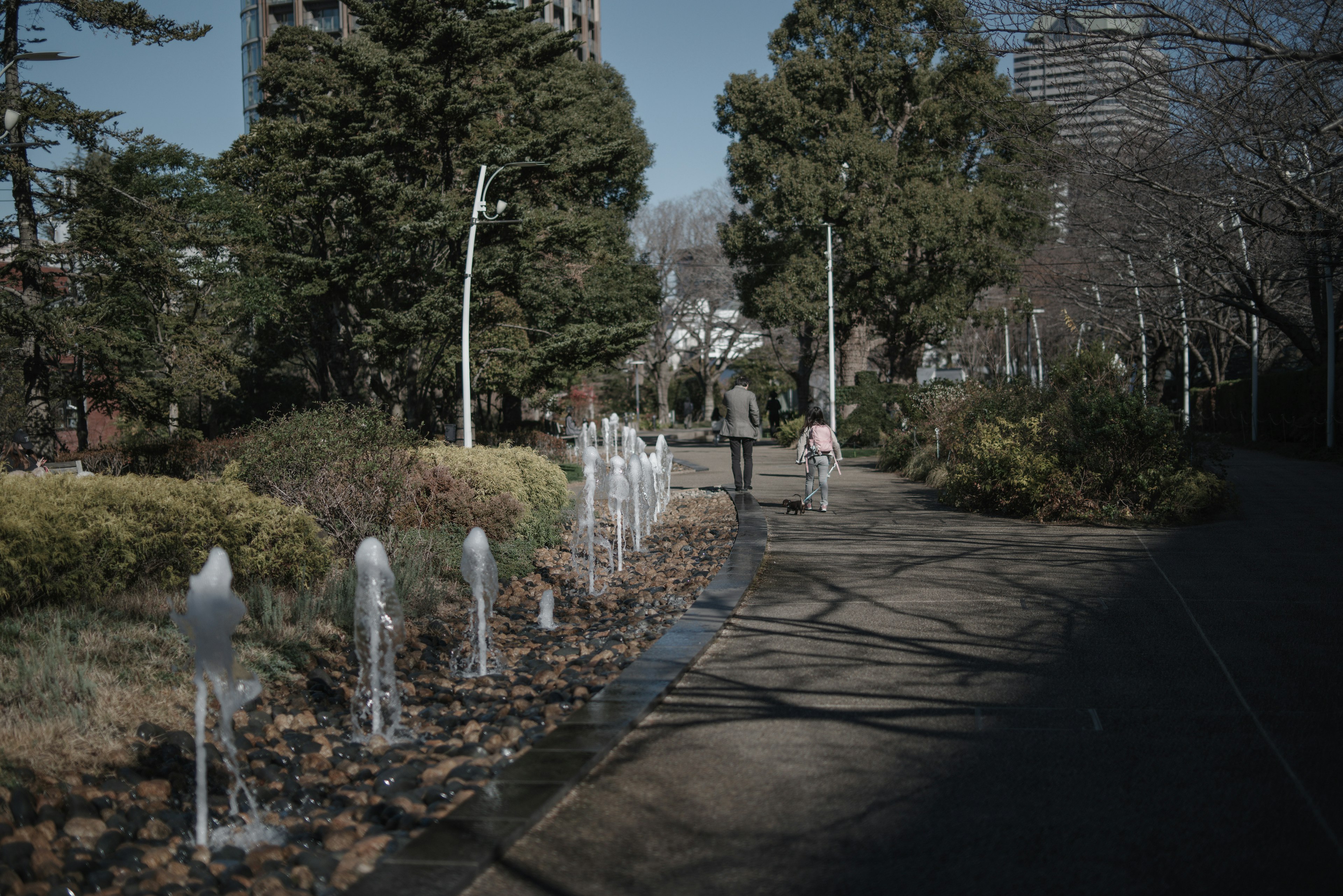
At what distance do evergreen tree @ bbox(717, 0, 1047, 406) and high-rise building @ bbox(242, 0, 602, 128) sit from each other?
33806 mm

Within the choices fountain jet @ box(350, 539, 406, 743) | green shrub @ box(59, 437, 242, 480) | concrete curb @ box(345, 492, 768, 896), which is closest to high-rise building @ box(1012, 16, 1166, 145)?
concrete curb @ box(345, 492, 768, 896)

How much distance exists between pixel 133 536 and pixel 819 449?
863 cm

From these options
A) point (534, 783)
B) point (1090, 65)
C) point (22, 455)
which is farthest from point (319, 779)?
point (22, 455)

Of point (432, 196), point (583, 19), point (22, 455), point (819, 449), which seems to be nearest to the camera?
point (819, 449)

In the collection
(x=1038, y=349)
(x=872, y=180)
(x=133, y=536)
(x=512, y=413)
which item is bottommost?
(x=133, y=536)

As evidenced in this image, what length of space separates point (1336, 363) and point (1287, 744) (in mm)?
25494

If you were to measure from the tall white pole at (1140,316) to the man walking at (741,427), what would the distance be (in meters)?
5.24

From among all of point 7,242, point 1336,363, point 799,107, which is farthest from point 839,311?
point 7,242


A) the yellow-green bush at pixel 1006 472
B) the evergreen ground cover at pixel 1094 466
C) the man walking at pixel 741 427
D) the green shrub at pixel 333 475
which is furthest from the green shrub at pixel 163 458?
the evergreen ground cover at pixel 1094 466

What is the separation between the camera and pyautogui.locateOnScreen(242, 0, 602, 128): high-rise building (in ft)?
226

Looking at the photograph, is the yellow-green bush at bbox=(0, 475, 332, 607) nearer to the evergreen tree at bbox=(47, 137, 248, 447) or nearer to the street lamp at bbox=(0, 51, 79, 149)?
the street lamp at bbox=(0, 51, 79, 149)

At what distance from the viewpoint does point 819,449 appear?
13.8 meters

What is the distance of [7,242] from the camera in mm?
22203

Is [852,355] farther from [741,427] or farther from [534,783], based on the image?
[534,783]
